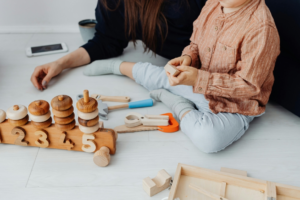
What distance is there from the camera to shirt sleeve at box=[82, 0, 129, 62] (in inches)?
51.3

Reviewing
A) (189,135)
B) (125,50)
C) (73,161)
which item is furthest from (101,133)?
(125,50)

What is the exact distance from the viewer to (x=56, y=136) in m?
0.86

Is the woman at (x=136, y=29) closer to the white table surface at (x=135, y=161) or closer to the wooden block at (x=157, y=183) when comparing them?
the white table surface at (x=135, y=161)

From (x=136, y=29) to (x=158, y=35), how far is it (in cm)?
10

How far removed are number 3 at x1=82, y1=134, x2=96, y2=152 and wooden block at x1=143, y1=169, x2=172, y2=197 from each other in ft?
0.62

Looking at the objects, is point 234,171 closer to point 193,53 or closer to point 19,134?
point 193,53

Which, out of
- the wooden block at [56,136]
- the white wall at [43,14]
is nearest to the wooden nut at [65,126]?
the wooden block at [56,136]

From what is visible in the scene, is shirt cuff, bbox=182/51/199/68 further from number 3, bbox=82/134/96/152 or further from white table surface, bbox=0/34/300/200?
number 3, bbox=82/134/96/152

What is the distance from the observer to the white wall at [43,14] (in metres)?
1.71

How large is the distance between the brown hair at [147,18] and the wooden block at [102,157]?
591 mm

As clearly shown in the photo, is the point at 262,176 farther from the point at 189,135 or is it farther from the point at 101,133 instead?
the point at 101,133

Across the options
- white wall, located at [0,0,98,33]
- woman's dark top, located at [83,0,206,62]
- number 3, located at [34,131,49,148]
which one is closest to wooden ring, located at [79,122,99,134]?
number 3, located at [34,131,49,148]

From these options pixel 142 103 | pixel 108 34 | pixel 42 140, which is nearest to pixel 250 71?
pixel 142 103

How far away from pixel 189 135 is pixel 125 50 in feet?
2.65
